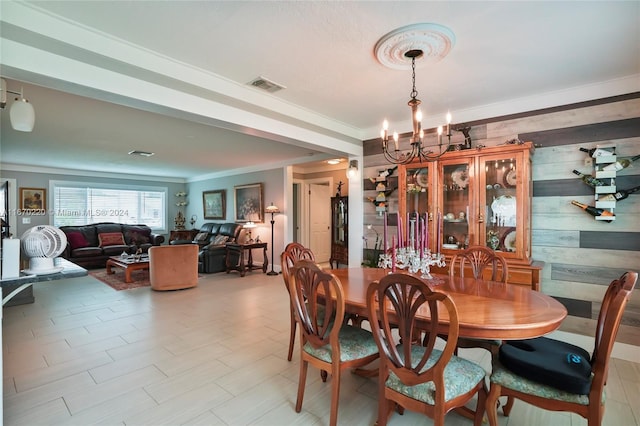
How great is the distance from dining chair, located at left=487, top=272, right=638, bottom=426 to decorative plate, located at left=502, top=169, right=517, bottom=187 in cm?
159

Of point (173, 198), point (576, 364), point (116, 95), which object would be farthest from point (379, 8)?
point (173, 198)

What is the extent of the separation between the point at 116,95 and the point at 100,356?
7.15 ft

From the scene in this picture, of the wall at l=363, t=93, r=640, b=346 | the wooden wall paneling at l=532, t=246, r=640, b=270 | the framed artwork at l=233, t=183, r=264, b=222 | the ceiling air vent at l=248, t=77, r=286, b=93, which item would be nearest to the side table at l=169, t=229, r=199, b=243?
the framed artwork at l=233, t=183, r=264, b=222

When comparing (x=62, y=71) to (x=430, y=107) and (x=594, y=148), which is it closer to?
(x=430, y=107)

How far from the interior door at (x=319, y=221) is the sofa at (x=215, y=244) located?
1744mm

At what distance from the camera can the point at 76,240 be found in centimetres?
712

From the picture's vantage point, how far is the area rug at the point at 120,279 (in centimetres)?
535

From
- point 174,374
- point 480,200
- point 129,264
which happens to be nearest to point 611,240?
point 480,200

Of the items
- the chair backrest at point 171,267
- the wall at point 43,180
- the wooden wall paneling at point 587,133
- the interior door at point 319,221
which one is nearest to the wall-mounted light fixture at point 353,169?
the wooden wall paneling at point 587,133

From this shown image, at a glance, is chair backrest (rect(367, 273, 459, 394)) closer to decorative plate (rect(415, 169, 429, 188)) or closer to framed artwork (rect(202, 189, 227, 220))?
decorative plate (rect(415, 169, 429, 188))

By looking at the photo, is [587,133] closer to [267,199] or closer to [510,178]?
[510,178]

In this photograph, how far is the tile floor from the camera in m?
1.96

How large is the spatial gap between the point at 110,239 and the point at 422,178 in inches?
292

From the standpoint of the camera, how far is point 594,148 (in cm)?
290
